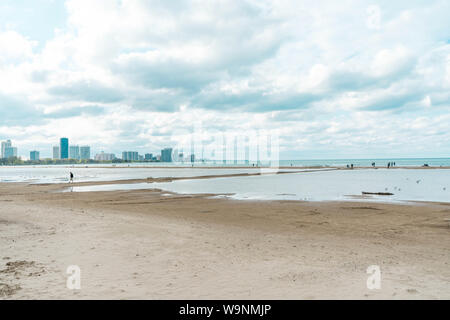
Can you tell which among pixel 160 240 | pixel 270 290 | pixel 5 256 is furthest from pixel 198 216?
pixel 270 290

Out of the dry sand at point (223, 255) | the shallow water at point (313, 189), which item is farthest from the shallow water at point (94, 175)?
the dry sand at point (223, 255)

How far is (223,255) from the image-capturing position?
10.6m

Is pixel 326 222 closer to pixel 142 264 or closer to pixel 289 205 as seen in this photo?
pixel 289 205

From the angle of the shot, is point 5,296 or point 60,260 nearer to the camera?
point 5,296

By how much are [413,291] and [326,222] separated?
33.9ft

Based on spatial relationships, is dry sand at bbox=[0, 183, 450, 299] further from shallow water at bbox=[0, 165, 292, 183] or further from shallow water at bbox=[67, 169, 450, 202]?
shallow water at bbox=[0, 165, 292, 183]

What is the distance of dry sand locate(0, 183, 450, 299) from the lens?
7504 millimetres

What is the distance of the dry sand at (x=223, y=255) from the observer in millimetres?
7504

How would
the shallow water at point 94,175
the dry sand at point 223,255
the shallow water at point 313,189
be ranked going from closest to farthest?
the dry sand at point 223,255, the shallow water at point 313,189, the shallow water at point 94,175

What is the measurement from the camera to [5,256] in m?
10.2

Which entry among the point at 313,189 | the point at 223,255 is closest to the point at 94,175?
the point at 313,189

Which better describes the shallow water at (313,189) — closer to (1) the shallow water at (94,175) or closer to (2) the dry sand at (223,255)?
(2) the dry sand at (223,255)

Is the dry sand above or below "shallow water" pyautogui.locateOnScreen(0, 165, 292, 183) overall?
above

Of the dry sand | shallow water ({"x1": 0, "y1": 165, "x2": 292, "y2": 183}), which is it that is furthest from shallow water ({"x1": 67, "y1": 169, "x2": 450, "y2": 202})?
shallow water ({"x1": 0, "y1": 165, "x2": 292, "y2": 183})
